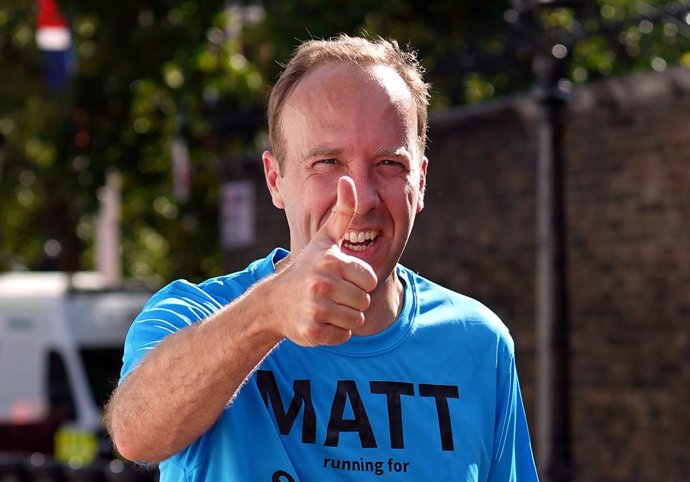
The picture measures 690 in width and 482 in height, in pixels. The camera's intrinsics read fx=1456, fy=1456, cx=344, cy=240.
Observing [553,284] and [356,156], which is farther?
[553,284]

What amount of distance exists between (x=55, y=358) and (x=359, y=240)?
14451 millimetres

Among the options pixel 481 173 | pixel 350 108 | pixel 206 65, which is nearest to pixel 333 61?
pixel 350 108

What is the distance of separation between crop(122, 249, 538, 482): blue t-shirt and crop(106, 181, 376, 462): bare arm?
91 millimetres

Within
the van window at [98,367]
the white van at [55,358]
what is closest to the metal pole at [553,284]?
the white van at [55,358]

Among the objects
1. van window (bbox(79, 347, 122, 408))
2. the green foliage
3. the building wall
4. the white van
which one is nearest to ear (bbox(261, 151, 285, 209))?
the green foliage

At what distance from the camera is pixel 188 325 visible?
2.28 meters

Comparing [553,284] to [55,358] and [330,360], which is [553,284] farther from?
[55,358]

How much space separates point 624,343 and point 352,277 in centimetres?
921

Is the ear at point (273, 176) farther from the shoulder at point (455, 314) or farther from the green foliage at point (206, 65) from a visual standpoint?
the green foliage at point (206, 65)

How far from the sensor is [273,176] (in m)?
2.58

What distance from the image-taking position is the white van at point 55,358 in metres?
15.8

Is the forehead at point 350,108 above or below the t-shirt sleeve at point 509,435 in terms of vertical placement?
above

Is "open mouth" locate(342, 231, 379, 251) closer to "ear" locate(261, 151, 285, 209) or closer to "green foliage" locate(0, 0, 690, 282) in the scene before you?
"ear" locate(261, 151, 285, 209)

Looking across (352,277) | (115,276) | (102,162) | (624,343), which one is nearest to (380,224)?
(352,277)
